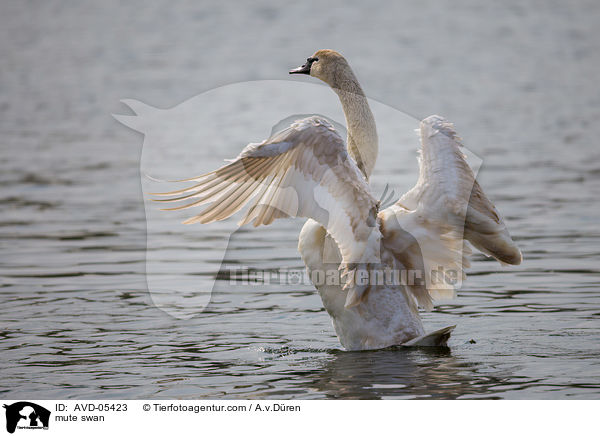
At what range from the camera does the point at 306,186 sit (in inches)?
293

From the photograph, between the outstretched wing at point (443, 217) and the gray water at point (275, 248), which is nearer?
the gray water at point (275, 248)

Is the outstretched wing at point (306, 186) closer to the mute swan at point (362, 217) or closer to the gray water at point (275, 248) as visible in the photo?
the mute swan at point (362, 217)

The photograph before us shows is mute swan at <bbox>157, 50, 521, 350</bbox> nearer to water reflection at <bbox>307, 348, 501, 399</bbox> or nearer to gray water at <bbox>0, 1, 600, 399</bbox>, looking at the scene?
water reflection at <bbox>307, 348, 501, 399</bbox>

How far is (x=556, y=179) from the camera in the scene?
15.7 metres

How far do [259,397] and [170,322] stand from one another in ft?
8.62

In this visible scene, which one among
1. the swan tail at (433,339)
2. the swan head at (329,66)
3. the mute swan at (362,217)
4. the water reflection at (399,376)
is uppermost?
the swan head at (329,66)

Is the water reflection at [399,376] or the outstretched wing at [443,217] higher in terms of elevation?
the outstretched wing at [443,217]

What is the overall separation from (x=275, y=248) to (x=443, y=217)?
15.9ft

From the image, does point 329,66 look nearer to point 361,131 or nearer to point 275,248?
point 361,131

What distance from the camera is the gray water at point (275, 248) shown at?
738 cm

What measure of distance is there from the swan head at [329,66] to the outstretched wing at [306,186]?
1.83 metres
